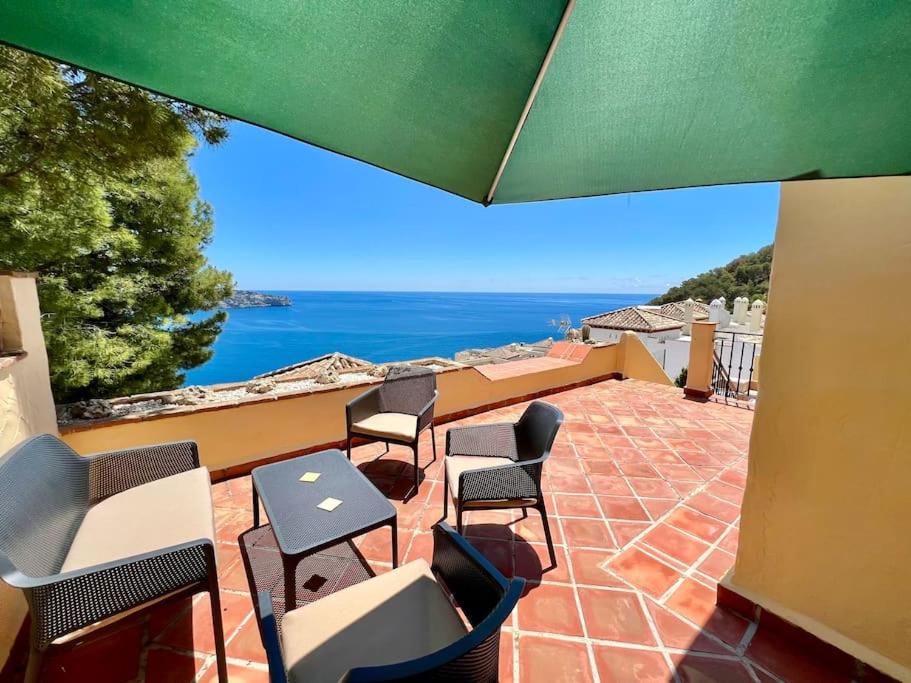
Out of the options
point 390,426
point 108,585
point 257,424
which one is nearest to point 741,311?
point 390,426

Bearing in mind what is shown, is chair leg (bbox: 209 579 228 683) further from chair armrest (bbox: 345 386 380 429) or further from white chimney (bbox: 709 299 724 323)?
white chimney (bbox: 709 299 724 323)

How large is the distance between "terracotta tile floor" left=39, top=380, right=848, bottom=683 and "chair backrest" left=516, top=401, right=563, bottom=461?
51 cm

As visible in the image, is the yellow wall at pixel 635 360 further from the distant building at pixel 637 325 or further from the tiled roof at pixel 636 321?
the tiled roof at pixel 636 321

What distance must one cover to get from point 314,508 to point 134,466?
44.0 inches

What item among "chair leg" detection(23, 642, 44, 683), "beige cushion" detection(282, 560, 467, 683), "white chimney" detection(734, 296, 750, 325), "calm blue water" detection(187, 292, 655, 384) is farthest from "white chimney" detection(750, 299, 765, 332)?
"calm blue water" detection(187, 292, 655, 384)

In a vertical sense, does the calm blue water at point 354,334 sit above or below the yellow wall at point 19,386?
below

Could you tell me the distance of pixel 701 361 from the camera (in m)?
5.62

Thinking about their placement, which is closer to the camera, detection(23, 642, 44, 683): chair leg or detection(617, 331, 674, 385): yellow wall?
detection(23, 642, 44, 683): chair leg

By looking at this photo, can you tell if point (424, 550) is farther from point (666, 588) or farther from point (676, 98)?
point (676, 98)

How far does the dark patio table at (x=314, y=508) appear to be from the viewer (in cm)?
166

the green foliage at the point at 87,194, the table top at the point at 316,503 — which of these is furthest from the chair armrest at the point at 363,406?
the green foliage at the point at 87,194

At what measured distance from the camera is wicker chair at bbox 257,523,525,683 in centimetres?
91

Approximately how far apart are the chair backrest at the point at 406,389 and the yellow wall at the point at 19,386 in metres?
2.25

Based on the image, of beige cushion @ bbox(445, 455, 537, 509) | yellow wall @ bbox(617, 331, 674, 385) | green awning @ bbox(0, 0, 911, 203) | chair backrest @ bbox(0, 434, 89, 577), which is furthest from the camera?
yellow wall @ bbox(617, 331, 674, 385)
